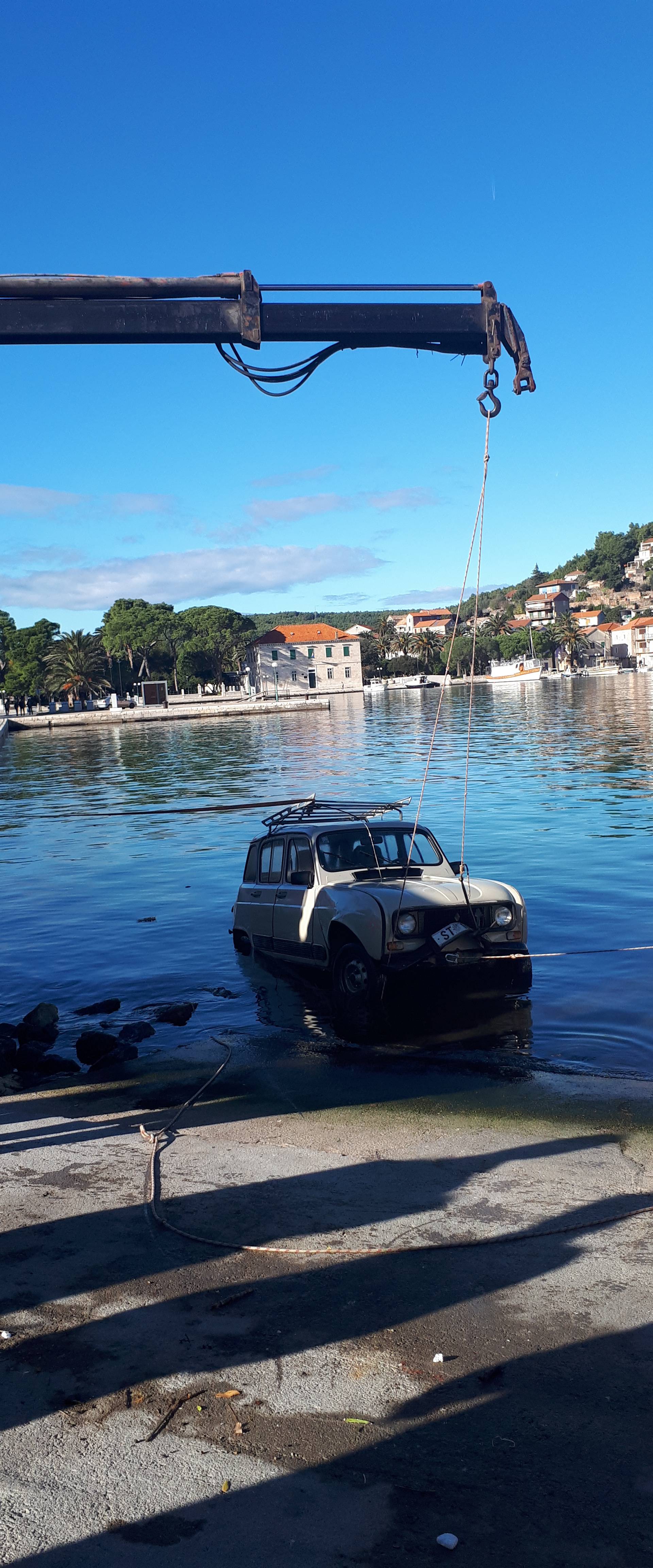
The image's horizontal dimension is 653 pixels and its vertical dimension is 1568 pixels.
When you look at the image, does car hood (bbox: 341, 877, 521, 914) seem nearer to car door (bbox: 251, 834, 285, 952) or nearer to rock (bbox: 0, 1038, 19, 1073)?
car door (bbox: 251, 834, 285, 952)

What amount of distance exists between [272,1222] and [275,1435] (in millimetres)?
2207

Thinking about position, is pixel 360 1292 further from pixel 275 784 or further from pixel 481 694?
pixel 481 694

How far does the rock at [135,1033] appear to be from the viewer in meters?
12.1

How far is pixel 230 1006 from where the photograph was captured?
44.0 ft

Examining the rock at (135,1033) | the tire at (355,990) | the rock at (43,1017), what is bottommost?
the rock at (135,1033)

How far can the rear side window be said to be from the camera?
14.8 meters

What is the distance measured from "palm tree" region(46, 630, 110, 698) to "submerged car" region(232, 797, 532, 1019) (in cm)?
13820

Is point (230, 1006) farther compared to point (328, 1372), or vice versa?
point (230, 1006)

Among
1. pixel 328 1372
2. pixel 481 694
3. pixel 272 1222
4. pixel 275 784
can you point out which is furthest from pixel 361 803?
pixel 481 694

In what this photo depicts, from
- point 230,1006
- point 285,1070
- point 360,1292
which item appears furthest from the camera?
point 230,1006

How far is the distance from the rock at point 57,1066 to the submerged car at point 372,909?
2756 mm

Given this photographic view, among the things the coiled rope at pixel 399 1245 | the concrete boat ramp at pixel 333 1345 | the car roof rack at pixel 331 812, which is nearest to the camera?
the concrete boat ramp at pixel 333 1345

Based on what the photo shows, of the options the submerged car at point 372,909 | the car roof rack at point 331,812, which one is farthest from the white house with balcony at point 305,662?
the submerged car at point 372,909

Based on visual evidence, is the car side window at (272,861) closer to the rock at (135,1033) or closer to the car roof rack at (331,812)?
the car roof rack at (331,812)
